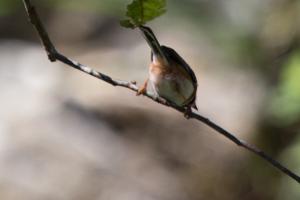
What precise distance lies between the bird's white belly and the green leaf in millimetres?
313

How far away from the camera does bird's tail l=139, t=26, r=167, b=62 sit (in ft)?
4.32

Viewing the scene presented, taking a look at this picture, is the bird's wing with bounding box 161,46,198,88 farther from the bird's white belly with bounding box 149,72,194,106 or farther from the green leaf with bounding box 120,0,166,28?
the green leaf with bounding box 120,0,166,28

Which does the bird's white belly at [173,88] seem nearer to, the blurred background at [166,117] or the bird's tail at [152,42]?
the bird's tail at [152,42]

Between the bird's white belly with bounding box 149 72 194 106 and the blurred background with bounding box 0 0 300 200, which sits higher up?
the blurred background with bounding box 0 0 300 200

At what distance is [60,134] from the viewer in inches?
229

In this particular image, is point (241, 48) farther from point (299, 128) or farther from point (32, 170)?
point (32, 170)

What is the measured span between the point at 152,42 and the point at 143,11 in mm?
97

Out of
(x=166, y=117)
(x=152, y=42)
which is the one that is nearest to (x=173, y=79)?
(x=152, y=42)

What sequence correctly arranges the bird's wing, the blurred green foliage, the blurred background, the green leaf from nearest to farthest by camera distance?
the green leaf
the bird's wing
the blurred green foliage
the blurred background

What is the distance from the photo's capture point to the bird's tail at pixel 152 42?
1316 millimetres

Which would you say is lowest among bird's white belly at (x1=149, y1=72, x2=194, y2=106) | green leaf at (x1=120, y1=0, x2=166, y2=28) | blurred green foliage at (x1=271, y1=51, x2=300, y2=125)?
green leaf at (x1=120, y1=0, x2=166, y2=28)

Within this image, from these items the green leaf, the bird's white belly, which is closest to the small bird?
the bird's white belly

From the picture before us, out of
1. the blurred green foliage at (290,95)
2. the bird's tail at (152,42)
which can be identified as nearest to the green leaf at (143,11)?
the bird's tail at (152,42)

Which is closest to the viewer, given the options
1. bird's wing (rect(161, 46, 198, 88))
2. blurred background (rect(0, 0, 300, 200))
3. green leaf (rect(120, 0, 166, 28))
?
green leaf (rect(120, 0, 166, 28))
